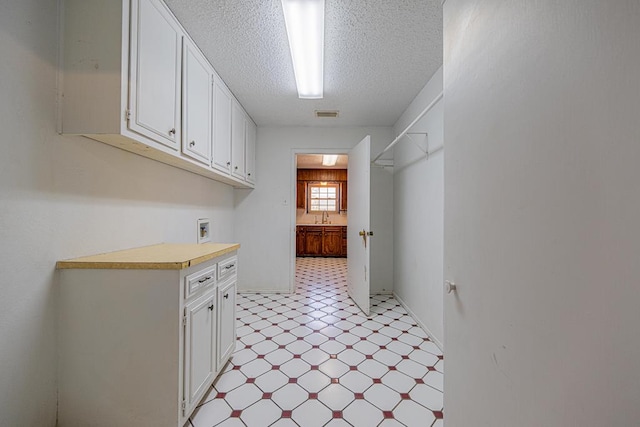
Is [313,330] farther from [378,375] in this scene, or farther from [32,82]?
[32,82]

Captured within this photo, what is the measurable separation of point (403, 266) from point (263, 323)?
1.78 metres

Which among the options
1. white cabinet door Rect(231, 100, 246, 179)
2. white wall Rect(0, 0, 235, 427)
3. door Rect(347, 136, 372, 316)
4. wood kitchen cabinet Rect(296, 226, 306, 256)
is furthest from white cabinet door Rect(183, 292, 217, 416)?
wood kitchen cabinet Rect(296, 226, 306, 256)

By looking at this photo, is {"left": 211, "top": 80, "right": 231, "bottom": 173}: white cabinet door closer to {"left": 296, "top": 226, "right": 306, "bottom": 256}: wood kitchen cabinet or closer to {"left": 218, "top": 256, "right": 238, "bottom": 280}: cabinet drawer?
{"left": 218, "top": 256, "right": 238, "bottom": 280}: cabinet drawer

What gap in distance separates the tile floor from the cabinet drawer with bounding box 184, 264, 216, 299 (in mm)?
725

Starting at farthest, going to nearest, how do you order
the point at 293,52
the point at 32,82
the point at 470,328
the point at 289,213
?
the point at 289,213, the point at 293,52, the point at 32,82, the point at 470,328

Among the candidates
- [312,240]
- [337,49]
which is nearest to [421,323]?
[337,49]

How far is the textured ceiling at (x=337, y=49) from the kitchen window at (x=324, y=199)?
4225mm

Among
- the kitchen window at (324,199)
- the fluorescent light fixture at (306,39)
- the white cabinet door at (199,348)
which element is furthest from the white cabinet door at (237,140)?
the kitchen window at (324,199)

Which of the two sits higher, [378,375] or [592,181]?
[592,181]

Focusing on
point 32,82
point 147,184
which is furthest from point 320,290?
point 32,82

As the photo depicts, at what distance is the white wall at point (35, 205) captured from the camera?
1021 millimetres

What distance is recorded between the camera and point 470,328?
2.81 ft

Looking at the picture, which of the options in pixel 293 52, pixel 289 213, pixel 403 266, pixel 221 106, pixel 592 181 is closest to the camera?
pixel 592 181

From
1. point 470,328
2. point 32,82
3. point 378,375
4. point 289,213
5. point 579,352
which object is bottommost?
point 378,375
